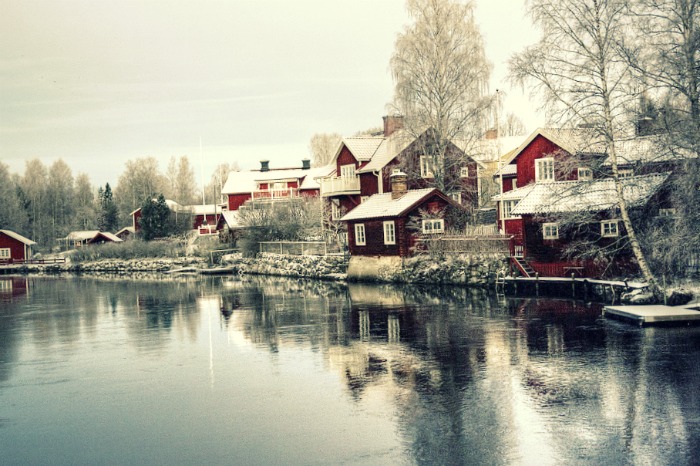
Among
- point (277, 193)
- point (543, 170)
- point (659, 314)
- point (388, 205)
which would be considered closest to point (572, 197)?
point (659, 314)

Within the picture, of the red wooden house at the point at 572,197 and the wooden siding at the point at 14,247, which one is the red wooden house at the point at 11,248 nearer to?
the wooden siding at the point at 14,247

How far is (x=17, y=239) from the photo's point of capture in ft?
248

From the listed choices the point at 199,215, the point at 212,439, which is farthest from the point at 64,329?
the point at 199,215

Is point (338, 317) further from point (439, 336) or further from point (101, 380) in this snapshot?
point (101, 380)

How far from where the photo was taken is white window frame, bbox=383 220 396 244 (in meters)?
38.4

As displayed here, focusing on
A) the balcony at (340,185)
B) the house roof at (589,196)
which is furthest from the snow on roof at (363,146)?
the house roof at (589,196)

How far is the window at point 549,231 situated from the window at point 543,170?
6.45m

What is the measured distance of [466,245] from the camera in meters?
34.6

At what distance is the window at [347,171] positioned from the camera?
164ft

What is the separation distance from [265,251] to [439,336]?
34227mm

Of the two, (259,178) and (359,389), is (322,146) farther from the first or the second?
(359,389)

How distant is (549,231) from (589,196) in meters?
2.39

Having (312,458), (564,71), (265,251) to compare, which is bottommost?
(312,458)

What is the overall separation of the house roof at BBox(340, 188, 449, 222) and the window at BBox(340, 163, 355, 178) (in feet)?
26.2
